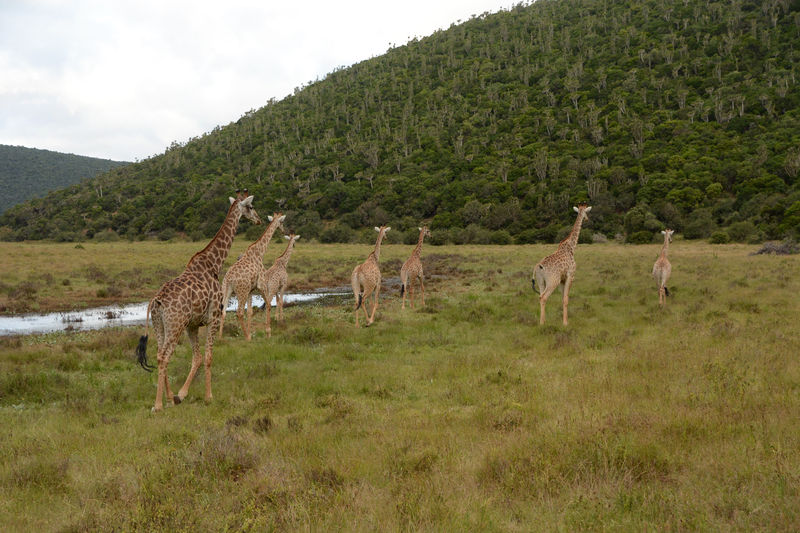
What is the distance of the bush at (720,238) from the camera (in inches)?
1708

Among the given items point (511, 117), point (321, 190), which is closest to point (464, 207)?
point (321, 190)

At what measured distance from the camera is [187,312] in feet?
25.7

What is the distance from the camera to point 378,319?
1569 cm

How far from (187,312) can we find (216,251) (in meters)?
2.02

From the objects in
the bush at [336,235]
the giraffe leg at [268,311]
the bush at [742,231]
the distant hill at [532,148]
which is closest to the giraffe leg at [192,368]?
the giraffe leg at [268,311]

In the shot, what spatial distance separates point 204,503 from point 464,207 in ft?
228

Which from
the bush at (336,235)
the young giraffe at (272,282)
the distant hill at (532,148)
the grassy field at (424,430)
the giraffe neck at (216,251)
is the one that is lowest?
the grassy field at (424,430)

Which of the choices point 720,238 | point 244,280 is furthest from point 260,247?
point 720,238

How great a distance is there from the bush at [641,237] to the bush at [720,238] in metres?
6.02

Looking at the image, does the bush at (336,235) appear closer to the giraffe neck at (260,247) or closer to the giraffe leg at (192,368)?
the giraffe neck at (260,247)

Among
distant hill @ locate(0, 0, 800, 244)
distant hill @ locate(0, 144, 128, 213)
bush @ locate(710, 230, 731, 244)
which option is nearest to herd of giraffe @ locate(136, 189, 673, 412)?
bush @ locate(710, 230, 731, 244)

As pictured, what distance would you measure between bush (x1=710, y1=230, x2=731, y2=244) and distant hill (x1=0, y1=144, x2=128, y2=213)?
461 feet

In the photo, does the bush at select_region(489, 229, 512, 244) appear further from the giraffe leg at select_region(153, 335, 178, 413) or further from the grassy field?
the giraffe leg at select_region(153, 335, 178, 413)

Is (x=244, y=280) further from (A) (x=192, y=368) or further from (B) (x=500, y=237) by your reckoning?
(B) (x=500, y=237)
